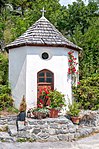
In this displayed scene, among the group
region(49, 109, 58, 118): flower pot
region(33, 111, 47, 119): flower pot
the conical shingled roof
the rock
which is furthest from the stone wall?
the conical shingled roof

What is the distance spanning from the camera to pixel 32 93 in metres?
11.9

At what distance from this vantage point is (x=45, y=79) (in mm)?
12234

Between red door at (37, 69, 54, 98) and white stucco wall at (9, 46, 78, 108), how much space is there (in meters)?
0.22

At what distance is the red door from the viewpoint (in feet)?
39.9

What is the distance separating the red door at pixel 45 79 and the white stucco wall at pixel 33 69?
8.5 inches

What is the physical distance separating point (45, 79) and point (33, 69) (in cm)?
90

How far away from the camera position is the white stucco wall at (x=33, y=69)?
11898mm

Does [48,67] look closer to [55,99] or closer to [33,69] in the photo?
[33,69]

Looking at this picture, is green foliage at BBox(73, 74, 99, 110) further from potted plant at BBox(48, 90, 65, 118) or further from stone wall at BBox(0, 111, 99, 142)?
stone wall at BBox(0, 111, 99, 142)

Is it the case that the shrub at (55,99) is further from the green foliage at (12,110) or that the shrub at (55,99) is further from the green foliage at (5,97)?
the green foliage at (5,97)

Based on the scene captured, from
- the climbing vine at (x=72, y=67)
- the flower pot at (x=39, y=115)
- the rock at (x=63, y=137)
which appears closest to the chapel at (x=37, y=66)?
the climbing vine at (x=72, y=67)

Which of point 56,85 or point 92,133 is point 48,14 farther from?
point 92,133

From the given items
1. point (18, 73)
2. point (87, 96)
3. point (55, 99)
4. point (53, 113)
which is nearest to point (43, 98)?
point (55, 99)

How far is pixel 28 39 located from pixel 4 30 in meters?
12.8
